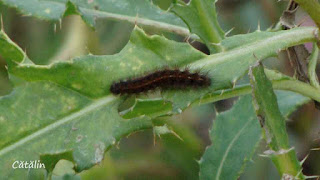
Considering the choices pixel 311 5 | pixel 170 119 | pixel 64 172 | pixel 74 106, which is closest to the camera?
pixel 311 5

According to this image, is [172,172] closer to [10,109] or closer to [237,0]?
[237,0]

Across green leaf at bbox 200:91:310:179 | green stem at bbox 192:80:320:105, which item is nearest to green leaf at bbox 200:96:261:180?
green leaf at bbox 200:91:310:179

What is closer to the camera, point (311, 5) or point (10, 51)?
point (311, 5)

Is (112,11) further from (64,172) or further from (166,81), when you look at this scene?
(64,172)

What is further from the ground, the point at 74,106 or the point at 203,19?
the point at 203,19

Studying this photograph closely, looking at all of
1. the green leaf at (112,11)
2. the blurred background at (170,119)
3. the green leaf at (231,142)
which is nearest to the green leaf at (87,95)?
the green leaf at (112,11)

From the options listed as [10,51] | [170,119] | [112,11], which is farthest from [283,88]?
[170,119]

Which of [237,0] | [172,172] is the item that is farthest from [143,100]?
[237,0]
